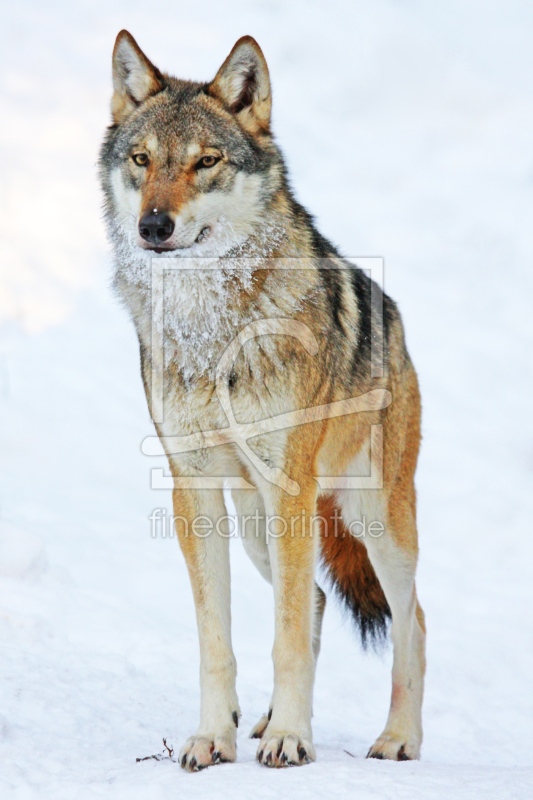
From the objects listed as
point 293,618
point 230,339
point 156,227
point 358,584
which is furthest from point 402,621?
point 156,227

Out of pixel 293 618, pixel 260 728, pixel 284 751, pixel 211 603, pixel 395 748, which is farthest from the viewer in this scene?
pixel 260 728

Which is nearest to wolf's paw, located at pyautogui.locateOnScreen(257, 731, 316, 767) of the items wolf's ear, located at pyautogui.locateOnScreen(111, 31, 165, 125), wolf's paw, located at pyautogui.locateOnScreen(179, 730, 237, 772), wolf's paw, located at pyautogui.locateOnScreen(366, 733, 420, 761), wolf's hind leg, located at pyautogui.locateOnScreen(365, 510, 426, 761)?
wolf's paw, located at pyautogui.locateOnScreen(179, 730, 237, 772)

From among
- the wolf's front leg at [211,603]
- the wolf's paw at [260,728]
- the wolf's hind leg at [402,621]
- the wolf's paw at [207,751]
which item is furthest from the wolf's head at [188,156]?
the wolf's paw at [260,728]

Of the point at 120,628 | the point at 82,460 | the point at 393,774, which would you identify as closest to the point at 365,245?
the point at 82,460

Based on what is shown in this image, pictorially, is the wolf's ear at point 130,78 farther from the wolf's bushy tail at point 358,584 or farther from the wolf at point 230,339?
the wolf's bushy tail at point 358,584

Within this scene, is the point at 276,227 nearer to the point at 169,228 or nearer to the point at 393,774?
the point at 169,228

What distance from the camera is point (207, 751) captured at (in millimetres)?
2725

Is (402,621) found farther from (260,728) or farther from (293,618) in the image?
(293,618)

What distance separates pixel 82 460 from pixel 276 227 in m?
4.02

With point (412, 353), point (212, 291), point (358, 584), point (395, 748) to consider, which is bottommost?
point (395, 748)

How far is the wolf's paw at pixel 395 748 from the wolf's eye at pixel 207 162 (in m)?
2.27

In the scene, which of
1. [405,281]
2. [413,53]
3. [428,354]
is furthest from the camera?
[413,53]

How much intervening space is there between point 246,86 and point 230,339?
3.11 ft

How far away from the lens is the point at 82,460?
6676 mm
